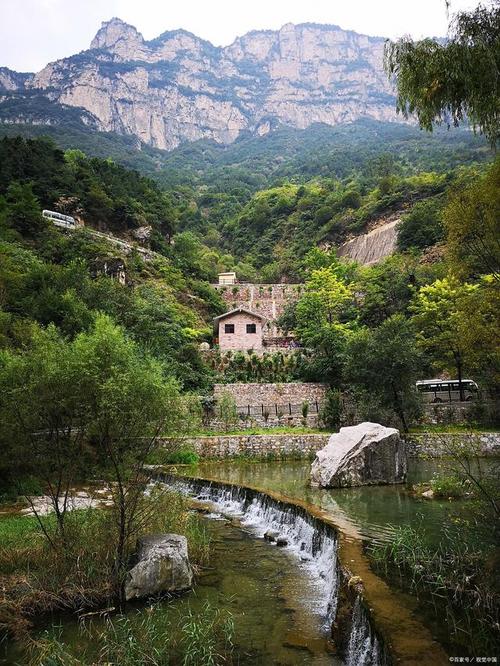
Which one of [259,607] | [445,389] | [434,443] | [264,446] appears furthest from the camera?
[445,389]

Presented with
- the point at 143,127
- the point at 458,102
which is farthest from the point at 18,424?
the point at 143,127

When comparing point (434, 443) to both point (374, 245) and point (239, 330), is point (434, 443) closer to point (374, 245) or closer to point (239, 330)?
point (239, 330)

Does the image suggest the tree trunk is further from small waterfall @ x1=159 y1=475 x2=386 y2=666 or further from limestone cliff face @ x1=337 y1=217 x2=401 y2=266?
limestone cliff face @ x1=337 y1=217 x2=401 y2=266

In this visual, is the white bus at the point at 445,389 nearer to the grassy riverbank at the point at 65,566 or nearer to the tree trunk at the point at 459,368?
the tree trunk at the point at 459,368

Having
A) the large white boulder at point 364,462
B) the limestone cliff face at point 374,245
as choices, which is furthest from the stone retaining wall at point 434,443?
the limestone cliff face at point 374,245

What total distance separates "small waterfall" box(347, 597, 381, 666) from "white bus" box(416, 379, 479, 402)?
24005 mm

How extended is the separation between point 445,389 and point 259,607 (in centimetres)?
2558

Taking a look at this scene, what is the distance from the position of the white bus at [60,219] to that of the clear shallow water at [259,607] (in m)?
41.1

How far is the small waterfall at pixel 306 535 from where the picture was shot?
6.06 metres

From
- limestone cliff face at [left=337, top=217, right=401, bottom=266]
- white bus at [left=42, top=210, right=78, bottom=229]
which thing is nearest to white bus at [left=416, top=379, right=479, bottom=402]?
limestone cliff face at [left=337, top=217, right=401, bottom=266]

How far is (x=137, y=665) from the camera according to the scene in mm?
5660

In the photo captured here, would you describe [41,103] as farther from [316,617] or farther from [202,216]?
[316,617]

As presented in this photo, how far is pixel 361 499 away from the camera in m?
14.2

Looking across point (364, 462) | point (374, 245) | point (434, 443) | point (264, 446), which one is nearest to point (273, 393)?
point (264, 446)
